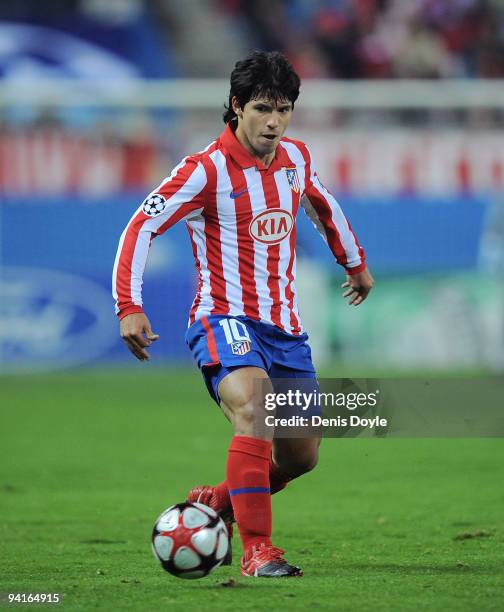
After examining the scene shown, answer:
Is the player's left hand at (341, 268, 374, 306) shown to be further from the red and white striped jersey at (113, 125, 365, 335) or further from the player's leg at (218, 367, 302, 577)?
the player's leg at (218, 367, 302, 577)

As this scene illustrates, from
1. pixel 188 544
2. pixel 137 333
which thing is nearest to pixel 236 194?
pixel 137 333

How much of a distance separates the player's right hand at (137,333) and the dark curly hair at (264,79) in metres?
0.99

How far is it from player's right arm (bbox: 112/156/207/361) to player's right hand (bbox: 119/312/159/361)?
6cm

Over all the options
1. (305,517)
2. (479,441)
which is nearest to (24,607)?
(305,517)

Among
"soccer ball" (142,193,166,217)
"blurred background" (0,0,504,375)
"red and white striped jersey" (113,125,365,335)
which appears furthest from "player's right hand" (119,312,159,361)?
"blurred background" (0,0,504,375)

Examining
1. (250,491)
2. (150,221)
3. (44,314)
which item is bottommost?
(250,491)

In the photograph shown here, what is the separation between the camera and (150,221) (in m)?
5.20

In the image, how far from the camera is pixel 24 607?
4355mm

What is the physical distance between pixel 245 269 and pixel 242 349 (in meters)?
0.36

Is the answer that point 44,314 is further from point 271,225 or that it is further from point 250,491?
point 250,491

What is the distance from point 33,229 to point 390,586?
35.8 feet

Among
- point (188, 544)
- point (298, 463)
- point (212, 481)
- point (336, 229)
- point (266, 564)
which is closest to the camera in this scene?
point (188, 544)

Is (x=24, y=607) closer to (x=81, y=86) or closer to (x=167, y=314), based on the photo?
(x=167, y=314)

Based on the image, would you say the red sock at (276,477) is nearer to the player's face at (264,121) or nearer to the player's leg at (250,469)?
the player's leg at (250,469)
